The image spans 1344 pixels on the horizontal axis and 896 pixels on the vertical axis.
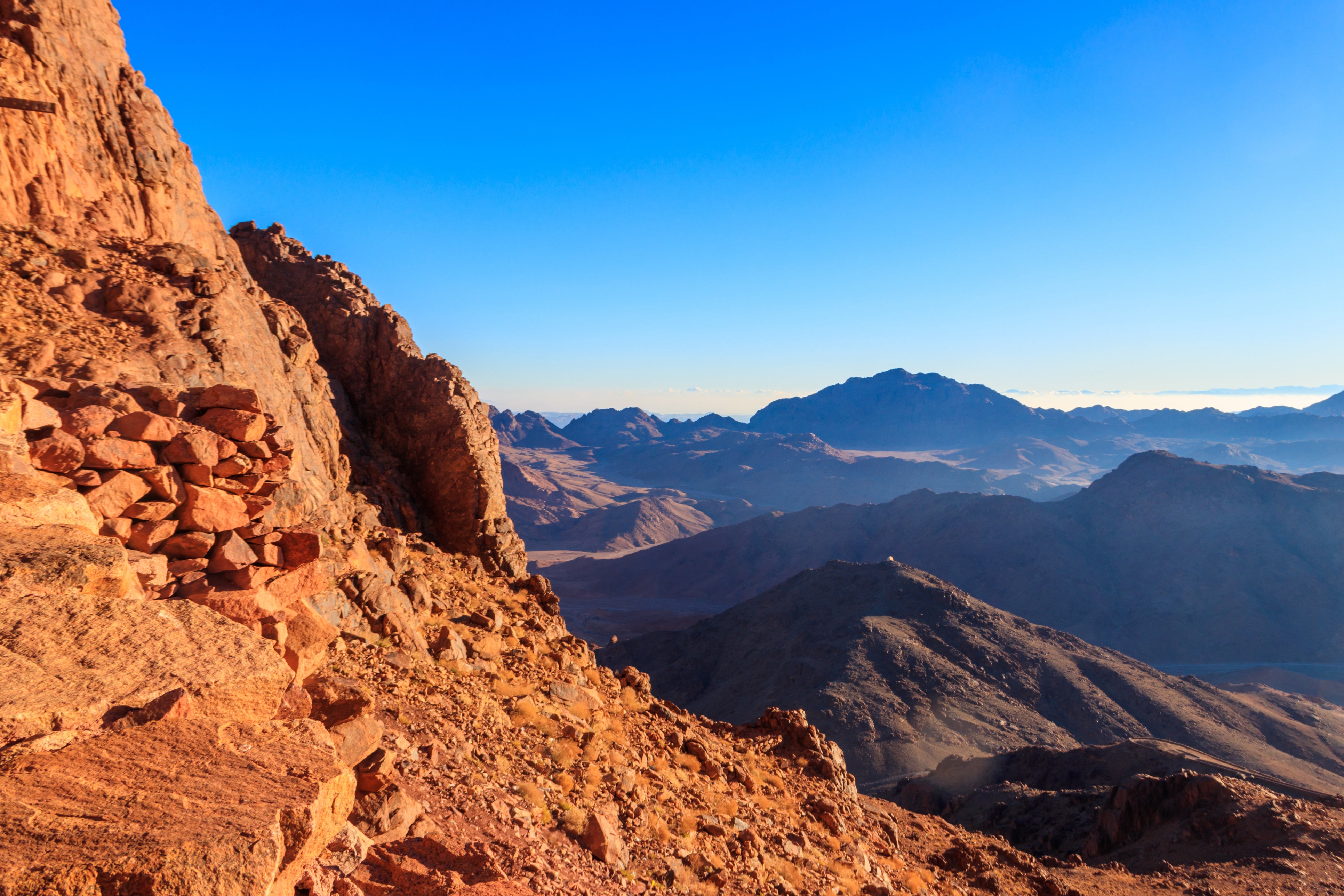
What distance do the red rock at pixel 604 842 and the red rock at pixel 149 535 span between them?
5.24 m

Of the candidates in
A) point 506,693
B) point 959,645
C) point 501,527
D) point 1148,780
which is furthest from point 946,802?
point 506,693

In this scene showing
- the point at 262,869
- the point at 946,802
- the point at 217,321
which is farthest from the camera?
the point at 946,802

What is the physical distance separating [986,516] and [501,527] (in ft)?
327

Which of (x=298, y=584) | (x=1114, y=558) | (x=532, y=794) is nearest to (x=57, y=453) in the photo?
(x=298, y=584)

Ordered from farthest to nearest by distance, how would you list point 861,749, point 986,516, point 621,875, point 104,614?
1. point 986,516
2. point 861,749
3. point 621,875
4. point 104,614

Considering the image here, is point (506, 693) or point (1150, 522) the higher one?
point (506, 693)

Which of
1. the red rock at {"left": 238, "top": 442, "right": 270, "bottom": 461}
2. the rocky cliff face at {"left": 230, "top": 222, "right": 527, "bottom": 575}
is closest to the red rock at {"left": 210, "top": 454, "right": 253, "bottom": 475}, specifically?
the red rock at {"left": 238, "top": 442, "right": 270, "bottom": 461}

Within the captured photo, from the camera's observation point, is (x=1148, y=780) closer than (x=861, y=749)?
Yes

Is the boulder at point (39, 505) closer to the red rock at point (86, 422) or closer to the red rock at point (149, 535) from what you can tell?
the red rock at point (149, 535)

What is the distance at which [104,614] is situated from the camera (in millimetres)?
4695

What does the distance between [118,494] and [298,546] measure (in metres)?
1.81

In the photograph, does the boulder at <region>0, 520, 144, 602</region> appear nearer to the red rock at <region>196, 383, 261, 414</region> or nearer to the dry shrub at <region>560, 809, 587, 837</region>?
the red rock at <region>196, 383, 261, 414</region>

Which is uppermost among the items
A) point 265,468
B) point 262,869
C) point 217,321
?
point 217,321

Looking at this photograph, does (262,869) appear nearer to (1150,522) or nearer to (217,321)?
(217,321)
